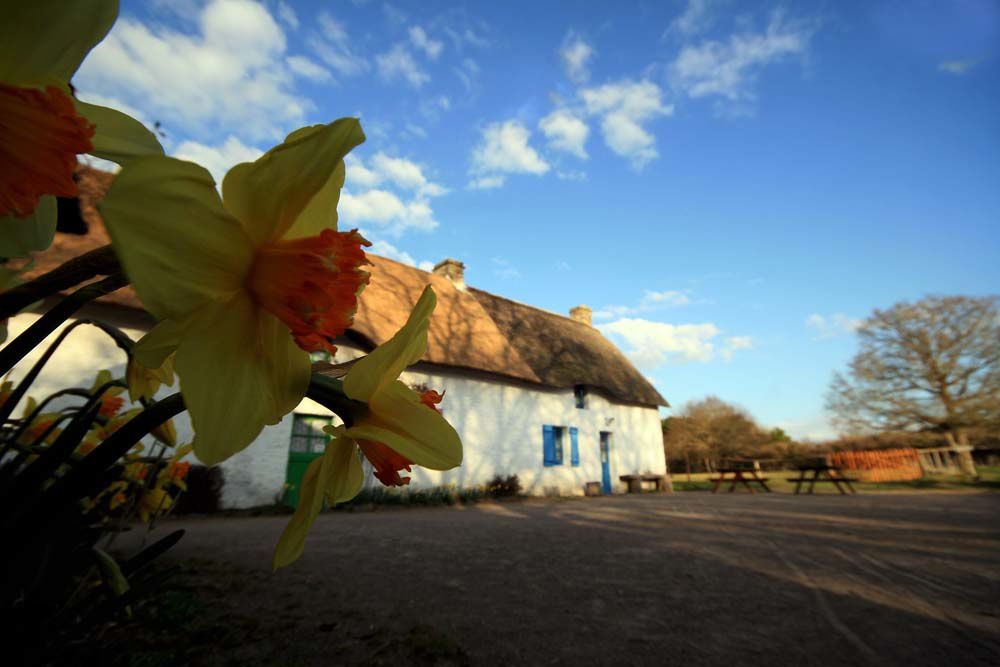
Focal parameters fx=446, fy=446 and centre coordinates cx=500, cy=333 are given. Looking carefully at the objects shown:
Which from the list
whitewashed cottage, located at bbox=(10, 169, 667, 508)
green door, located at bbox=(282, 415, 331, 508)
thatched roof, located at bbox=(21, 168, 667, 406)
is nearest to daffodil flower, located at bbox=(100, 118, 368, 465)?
whitewashed cottage, located at bbox=(10, 169, 667, 508)

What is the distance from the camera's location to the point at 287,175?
51 centimetres

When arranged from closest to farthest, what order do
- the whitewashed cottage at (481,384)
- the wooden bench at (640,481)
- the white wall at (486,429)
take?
1. the white wall at (486,429)
2. the whitewashed cottage at (481,384)
3. the wooden bench at (640,481)

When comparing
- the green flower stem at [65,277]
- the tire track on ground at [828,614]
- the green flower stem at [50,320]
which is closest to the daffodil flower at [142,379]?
the green flower stem at [50,320]

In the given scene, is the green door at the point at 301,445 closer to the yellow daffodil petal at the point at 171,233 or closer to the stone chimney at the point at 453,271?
the stone chimney at the point at 453,271

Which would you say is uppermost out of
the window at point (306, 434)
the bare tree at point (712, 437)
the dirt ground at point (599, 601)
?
the bare tree at point (712, 437)

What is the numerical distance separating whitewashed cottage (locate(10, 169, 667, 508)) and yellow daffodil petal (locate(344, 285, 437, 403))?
7.68 metres

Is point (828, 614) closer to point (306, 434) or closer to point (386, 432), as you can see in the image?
point (386, 432)

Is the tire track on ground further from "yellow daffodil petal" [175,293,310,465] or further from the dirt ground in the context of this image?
"yellow daffodil petal" [175,293,310,465]

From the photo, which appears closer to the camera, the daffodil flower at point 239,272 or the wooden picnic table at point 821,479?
the daffodil flower at point 239,272

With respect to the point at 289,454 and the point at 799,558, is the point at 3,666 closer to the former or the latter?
the point at 799,558

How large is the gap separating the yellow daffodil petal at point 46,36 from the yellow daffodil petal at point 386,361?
414 mm

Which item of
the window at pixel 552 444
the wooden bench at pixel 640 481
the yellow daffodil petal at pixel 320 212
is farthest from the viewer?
the wooden bench at pixel 640 481

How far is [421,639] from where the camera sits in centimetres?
171

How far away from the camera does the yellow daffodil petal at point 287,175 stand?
0.49 metres
